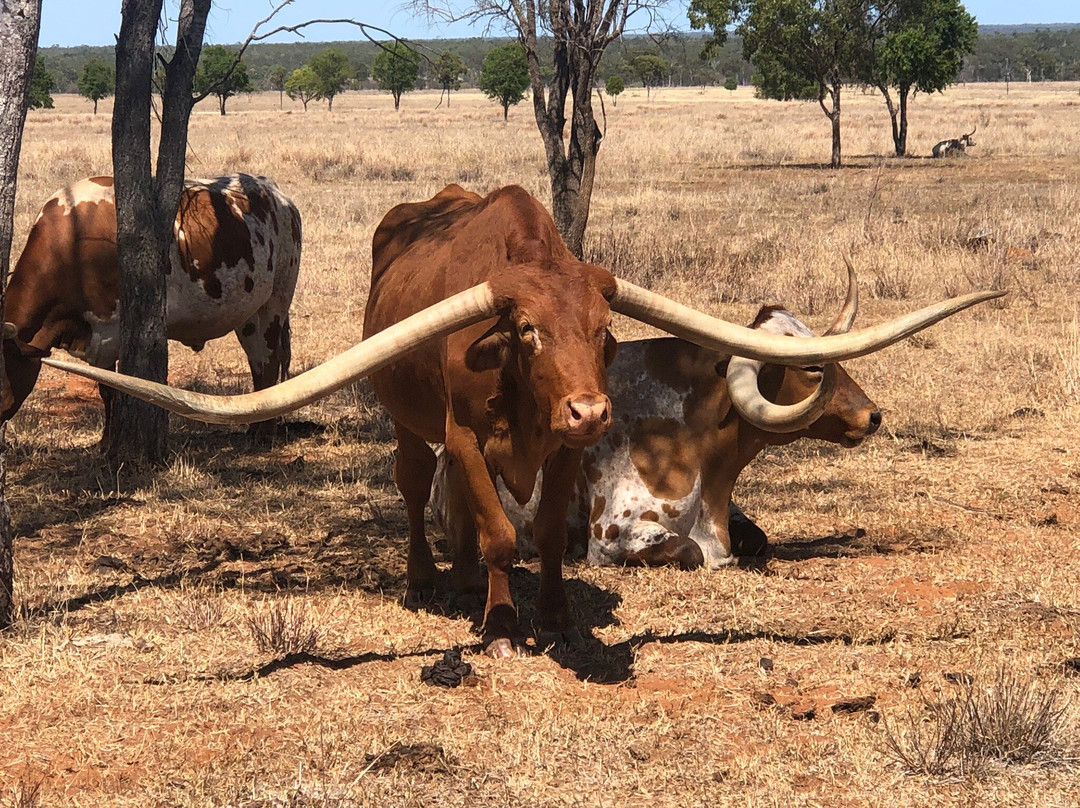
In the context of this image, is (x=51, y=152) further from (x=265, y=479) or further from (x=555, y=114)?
(x=265, y=479)

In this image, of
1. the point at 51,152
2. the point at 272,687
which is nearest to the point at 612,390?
the point at 272,687

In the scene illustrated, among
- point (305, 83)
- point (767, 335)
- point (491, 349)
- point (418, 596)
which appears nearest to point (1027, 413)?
point (767, 335)

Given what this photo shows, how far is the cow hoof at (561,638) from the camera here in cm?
505

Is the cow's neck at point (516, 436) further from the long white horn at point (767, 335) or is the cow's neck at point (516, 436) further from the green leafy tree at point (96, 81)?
the green leafy tree at point (96, 81)

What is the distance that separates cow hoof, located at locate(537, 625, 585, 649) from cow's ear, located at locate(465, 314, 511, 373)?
3.93 ft

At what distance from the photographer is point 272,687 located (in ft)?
14.8

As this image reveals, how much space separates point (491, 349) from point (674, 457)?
6.55 feet

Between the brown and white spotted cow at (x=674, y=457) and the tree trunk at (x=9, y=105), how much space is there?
196 centimetres

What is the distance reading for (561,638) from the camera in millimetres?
5066

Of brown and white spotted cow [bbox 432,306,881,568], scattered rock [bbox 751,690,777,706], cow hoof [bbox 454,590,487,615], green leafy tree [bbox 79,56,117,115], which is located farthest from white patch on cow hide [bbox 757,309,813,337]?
green leafy tree [bbox 79,56,117,115]

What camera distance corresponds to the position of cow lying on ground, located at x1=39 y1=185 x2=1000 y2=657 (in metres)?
4.19

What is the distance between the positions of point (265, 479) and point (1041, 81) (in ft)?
421

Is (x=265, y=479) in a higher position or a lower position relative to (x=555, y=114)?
lower

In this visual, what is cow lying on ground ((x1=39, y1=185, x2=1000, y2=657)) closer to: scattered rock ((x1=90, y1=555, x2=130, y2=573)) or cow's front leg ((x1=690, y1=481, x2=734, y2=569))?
cow's front leg ((x1=690, y1=481, x2=734, y2=569))
